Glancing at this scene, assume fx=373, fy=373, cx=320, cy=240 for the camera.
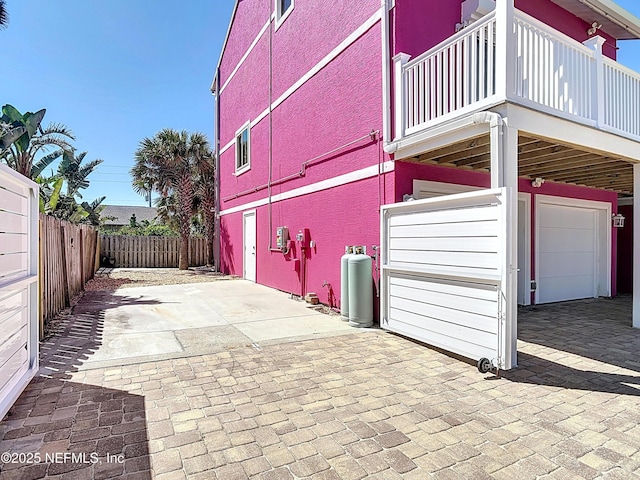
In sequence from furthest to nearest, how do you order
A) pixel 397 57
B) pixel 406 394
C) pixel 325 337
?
1. pixel 397 57
2. pixel 325 337
3. pixel 406 394

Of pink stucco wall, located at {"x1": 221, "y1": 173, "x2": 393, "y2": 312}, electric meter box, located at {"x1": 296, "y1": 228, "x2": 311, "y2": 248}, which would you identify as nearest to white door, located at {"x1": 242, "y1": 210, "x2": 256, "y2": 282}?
pink stucco wall, located at {"x1": 221, "y1": 173, "x2": 393, "y2": 312}

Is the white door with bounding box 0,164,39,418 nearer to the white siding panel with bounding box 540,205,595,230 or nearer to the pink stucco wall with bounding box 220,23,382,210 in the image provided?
the pink stucco wall with bounding box 220,23,382,210

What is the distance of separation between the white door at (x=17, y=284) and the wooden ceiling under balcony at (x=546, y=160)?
5213mm

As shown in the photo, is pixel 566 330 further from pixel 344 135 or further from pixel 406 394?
pixel 344 135

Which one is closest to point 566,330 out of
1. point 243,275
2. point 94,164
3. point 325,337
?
point 325,337

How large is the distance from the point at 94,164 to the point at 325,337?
1734 centimetres

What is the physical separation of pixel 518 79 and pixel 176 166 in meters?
15.2

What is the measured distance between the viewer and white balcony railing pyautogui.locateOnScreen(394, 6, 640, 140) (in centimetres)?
455

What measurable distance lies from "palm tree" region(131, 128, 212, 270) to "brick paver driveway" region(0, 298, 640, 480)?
43.3ft

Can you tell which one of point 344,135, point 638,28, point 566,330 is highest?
point 638,28

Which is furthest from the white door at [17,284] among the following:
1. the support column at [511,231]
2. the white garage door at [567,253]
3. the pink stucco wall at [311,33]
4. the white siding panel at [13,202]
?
the white garage door at [567,253]

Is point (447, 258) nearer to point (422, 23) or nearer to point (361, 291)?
point (361, 291)

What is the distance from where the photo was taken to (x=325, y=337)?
5.56 m


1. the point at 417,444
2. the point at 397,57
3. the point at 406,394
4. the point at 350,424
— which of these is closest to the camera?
the point at 417,444
